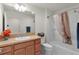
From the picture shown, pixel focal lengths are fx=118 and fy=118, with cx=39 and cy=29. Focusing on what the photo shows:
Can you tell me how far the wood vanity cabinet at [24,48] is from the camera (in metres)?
1.67

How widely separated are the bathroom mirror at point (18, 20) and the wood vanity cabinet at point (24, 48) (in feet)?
0.63

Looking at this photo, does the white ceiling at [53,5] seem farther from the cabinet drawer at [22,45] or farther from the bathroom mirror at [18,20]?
the cabinet drawer at [22,45]

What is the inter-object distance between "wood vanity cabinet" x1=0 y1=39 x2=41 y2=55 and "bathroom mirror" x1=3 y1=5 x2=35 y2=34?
192 mm

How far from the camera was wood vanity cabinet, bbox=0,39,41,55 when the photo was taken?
1.67 metres

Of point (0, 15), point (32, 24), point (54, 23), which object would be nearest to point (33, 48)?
point (32, 24)

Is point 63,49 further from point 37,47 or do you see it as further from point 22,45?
point 22,45

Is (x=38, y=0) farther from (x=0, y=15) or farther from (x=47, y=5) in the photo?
(x=0, y=15)

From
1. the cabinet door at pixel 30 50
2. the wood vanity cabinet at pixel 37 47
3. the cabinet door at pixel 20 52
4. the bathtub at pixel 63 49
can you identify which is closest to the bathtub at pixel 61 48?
the bathtub at pixel 63 49

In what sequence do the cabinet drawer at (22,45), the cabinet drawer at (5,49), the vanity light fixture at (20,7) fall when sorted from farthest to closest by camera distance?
the vanity light fixture at (20,7), the cabinet drawer at (22,45), the cabinet drawer at (5,49)

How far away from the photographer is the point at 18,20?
1.83 meters

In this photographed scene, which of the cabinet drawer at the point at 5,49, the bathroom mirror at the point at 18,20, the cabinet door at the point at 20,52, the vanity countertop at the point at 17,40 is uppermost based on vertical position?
the bathroom mirror at the point at 18,20

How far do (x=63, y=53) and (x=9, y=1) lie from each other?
1180 mm

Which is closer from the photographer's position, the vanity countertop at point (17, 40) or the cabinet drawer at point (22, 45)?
the vanity countertop at point (17, 40)

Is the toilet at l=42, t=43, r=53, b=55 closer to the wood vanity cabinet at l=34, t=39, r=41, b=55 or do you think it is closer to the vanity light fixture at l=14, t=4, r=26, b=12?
the wood vanity cabinet at l=34, t=39, r=41, b=55
